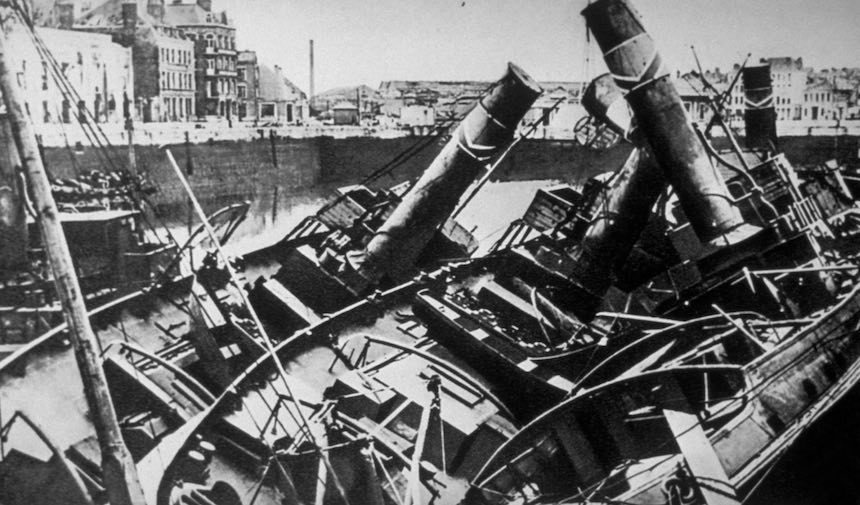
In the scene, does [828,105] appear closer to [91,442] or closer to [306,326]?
[306,326]

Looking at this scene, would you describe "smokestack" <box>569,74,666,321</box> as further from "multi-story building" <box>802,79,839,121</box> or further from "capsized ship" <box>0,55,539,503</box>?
"multi-story building" <box>802,79,839,121</box>

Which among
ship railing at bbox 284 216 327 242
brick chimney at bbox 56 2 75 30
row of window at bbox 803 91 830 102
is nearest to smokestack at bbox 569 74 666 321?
row of window at bbox 803 91 830 102

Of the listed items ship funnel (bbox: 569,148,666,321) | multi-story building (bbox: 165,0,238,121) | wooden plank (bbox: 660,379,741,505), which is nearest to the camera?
wooden plank (bbox: 660,379,741,505)

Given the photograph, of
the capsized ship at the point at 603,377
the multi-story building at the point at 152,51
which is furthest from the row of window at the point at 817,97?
the multi-story building at the point at 152,51

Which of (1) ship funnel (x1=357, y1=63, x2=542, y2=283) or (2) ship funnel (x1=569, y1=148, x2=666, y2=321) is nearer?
(2) ship funnel (x1=569, y1=148, x2=666, y2=321)

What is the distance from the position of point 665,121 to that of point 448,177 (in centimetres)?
221

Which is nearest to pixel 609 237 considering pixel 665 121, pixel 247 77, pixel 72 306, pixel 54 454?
pixel 665 121

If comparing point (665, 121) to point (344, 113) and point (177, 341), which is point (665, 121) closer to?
point (344, 113)

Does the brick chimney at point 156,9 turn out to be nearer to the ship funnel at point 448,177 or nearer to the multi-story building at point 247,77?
the multi-story building at point 247,77

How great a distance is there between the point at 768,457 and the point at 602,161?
7.51 meters

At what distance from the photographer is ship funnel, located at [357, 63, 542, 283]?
5.63 m

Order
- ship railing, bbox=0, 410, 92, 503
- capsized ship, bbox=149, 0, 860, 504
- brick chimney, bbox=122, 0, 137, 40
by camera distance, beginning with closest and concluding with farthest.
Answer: ship railing, bbox=0, 410, 92, 503
capsized ship, bbox=149, 0, 860, 504
brick chimney, bbox=122, 0, 137, 40

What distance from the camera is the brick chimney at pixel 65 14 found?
→ 451 cm

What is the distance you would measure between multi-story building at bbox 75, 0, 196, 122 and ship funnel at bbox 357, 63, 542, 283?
242cm
